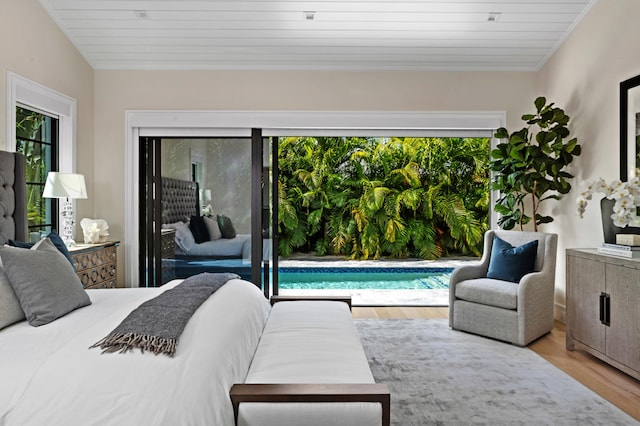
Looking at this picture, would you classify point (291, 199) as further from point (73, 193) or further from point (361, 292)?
point (73, 193)

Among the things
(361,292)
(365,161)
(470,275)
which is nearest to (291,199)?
(365,161)

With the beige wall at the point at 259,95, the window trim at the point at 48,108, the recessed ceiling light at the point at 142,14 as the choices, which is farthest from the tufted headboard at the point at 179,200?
the recessed ceiling light at the point at 142,14

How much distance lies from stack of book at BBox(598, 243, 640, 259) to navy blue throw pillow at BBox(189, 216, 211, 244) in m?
3.67

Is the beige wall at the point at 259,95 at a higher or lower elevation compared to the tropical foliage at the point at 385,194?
higher

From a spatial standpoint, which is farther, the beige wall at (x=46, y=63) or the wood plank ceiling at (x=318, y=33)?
the wood plank ceiling at (x=318, y=33)

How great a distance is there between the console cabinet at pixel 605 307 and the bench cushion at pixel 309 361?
1.75 metres

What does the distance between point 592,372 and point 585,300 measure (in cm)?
51

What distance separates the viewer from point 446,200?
8172 mm

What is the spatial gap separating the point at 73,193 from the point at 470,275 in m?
3.50

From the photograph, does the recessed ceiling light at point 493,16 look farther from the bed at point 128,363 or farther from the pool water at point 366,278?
the pool water at point 366,278

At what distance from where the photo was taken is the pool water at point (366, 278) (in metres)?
7.15

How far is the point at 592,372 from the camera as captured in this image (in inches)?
122

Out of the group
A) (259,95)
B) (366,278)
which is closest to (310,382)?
(259,95)

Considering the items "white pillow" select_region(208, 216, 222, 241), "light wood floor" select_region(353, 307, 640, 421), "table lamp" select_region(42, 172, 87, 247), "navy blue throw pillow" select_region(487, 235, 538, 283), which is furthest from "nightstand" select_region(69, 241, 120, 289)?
"light wood floor" select_region(353, 307, 640, 421)
